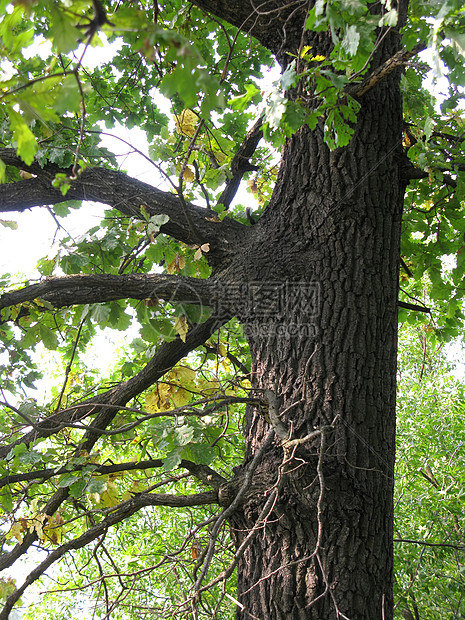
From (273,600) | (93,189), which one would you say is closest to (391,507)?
(273,600)

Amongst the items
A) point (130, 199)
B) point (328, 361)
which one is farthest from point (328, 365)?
point (130, 199)

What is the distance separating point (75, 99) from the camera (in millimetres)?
888

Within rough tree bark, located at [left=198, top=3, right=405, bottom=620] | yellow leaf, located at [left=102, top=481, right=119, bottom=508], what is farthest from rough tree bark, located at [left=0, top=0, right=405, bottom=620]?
yellow leaf, located at [left=102, top=481, right=119, bottom=508]

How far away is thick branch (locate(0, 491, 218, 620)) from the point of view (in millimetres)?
1913

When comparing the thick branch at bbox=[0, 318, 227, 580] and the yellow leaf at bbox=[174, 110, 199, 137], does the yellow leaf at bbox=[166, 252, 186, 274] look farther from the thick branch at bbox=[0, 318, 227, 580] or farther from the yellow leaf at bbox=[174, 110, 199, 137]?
the yellow leaf at bbox=[174, 110, 199, 137]

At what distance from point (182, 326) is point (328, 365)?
71cm

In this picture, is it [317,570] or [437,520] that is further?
[437,520]

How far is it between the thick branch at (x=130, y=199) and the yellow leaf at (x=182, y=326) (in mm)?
352

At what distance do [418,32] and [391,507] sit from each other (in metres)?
1.69

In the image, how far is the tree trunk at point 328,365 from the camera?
1.81 m

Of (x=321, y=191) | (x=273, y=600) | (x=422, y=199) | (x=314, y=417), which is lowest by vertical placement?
(x=273, y=600)

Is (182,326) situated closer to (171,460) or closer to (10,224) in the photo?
(171,460)

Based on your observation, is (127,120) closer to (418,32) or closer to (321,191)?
(321,191)

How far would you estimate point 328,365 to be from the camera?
204 centimetres
